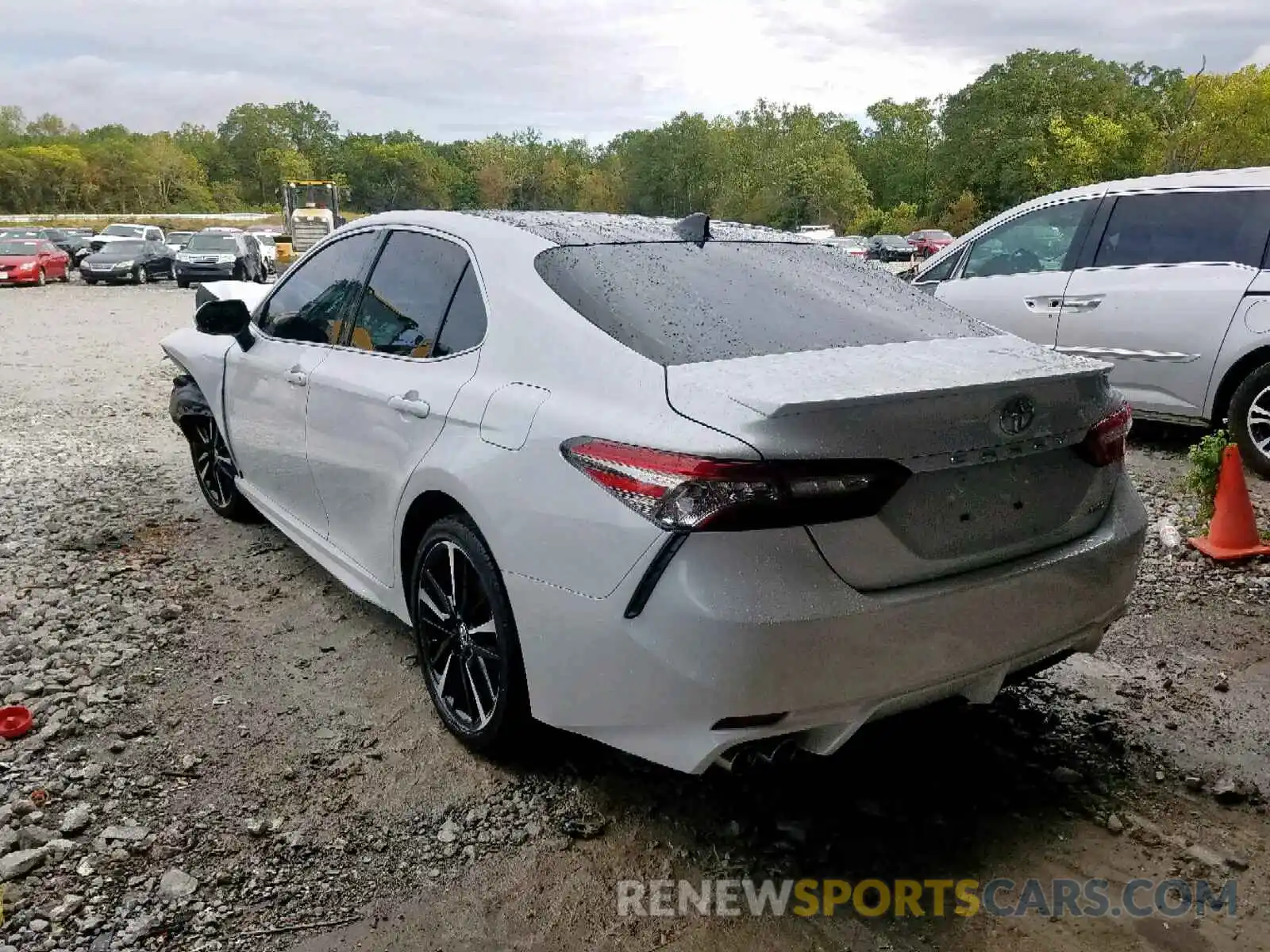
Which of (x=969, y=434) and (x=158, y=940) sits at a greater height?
(x=969, y=434)

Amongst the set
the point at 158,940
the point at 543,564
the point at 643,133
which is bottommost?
the point at 158,940

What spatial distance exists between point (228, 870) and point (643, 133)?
39.9m

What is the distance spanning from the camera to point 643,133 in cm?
3969

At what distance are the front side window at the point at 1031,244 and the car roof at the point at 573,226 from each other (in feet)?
13.7

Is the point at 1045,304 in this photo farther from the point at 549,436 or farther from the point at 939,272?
the point at 549,436

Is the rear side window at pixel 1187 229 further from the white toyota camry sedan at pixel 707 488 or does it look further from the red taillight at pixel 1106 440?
the red taillight at pixel 1106 440

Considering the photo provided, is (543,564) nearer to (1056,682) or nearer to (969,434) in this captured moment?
(969,434)

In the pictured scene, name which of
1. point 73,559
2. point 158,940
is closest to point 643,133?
point 73,559

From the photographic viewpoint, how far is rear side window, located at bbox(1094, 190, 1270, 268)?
6.23 m

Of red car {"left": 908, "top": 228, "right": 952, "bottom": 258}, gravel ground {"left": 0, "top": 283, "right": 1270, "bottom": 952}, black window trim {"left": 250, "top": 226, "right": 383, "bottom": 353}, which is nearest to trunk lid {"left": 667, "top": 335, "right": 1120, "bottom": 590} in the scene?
gravel ground {"left": 0, "top": 283, "right": 1270, "bottom": 952}

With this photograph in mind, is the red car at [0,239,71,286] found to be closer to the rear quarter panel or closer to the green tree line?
the green tree line

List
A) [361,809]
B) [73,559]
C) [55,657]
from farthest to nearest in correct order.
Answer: [73,559] → [55,657] → [361,809]

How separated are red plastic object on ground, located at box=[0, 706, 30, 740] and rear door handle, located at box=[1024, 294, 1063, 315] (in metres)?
6.59

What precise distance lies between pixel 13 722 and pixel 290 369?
1601mm
